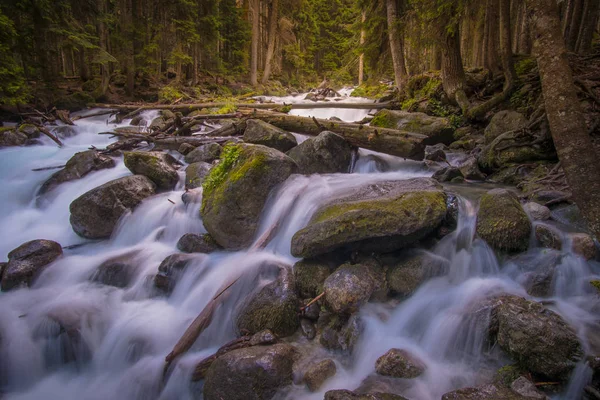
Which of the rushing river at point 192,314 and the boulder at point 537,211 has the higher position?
the boulder at point 537,211

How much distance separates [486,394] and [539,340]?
75cm

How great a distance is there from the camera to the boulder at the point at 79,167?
845 cm

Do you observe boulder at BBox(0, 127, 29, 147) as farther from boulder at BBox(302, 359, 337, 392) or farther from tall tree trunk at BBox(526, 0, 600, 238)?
tall tree trunk at BBox(526, 0, 600, 238)

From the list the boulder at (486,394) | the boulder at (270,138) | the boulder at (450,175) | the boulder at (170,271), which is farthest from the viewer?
the boulder at (270,138)

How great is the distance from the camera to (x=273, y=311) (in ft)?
14.1

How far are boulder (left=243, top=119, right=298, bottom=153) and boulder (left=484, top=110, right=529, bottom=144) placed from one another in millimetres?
5141

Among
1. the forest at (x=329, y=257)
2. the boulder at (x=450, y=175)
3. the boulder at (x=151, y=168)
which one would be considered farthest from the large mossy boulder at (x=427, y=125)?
the boulder at (x=151, y=168)

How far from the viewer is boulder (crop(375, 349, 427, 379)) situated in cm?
→ 344

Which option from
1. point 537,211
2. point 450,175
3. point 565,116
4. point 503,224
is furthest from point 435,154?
point 565,116

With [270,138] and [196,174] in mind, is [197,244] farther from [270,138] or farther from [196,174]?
[270,138]

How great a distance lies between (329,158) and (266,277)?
3.67 meters

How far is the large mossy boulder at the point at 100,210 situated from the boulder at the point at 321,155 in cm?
393

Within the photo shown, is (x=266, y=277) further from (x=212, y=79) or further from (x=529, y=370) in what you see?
(x=212, y=79)

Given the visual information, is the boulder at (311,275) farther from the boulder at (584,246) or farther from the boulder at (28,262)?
the boulder at (28,262)
